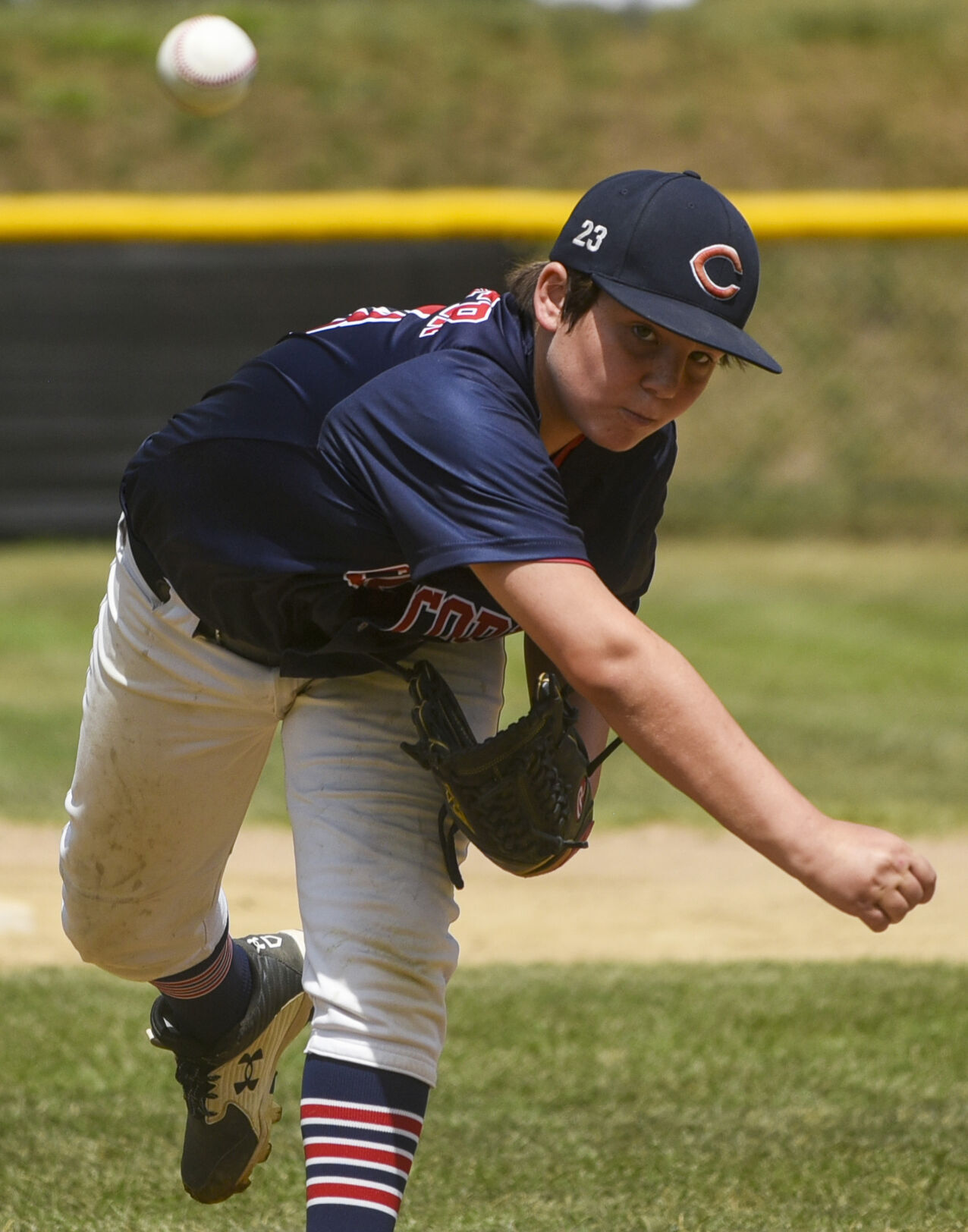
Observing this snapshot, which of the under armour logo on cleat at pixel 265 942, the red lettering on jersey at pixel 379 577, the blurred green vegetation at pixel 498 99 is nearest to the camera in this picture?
the red lettering on jersey at pixel 379 577

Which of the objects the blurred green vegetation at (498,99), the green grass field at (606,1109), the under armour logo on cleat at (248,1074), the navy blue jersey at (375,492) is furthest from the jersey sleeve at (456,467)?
the blurred green vegetation at (498,99)

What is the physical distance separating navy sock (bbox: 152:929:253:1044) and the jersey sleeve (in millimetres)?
980

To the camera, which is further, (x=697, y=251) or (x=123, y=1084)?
(x=123, y=1084)

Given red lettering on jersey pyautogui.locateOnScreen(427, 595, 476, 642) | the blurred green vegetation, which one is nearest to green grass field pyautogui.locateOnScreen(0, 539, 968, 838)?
red lettering on jersey pyautogui.locateOnScreen(427, 595, 476, 642)

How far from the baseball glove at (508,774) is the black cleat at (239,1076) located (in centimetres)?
63

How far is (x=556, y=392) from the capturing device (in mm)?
2309

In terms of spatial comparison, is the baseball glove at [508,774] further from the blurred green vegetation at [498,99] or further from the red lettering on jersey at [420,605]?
the blurred green vegetation at [498,99]

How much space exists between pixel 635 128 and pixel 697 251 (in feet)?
48.6

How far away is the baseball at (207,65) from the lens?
20.1 feet

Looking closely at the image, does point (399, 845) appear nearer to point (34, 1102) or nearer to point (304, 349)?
point (304, 349)

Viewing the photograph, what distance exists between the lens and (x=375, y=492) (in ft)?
7.29

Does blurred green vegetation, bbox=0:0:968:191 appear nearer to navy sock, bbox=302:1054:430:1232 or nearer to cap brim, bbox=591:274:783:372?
cap brim, bbox=591:274:783:372

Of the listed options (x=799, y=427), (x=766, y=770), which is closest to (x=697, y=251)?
(x=766, y=770)

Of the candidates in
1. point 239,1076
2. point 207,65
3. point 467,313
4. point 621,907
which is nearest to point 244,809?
point 239,1076
